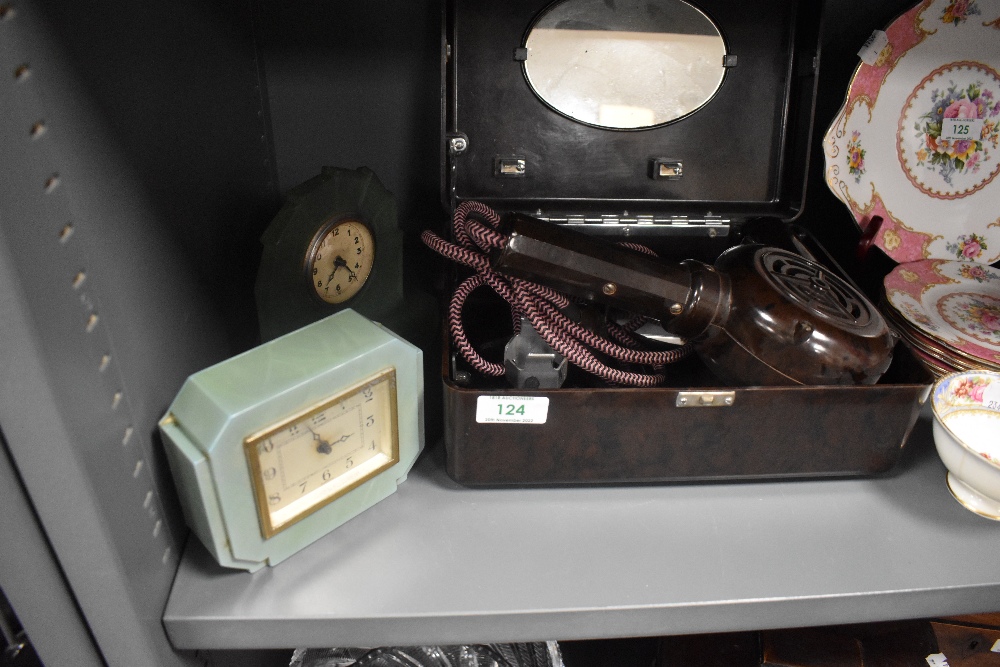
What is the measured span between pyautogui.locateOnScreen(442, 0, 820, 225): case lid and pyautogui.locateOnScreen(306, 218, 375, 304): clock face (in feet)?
0.35

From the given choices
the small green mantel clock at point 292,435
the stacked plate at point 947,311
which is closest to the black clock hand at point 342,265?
the small green mantel clock at point 292,435

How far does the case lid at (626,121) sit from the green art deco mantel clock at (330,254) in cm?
9

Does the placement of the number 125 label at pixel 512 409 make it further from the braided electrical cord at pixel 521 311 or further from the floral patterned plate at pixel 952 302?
the floral patterned plate at pixel 952 302

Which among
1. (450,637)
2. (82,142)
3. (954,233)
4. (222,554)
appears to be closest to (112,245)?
(82,142)

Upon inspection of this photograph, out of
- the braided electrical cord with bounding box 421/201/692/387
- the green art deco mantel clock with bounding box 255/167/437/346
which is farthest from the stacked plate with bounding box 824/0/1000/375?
the green art deco mantel clock with bounding box 255/167/437/346

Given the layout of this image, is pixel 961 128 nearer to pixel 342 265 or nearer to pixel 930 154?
pixel 930 154

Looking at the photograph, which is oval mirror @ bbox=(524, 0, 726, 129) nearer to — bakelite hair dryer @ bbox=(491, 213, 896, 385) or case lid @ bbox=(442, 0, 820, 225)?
case lid @ bbox=(442, 0, 820, 225)

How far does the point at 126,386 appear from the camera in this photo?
1.49 feet

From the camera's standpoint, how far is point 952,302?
2.52ft

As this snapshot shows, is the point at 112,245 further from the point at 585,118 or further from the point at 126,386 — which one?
the point at 585,118

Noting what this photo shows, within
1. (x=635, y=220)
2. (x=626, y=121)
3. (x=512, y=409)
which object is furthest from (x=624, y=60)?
(x=512, y=409)

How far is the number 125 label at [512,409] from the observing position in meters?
0.55

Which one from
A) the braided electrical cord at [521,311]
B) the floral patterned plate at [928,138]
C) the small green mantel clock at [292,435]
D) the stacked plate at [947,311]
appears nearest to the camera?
the small green mantel clock at [292,435]

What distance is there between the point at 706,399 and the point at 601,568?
6.3 inches
